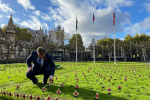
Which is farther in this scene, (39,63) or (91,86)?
(91,86)

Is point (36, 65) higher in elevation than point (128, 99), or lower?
higher

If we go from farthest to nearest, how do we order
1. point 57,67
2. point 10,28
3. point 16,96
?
point 10,28
point 57,67
point 16,96

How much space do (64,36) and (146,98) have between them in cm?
7899

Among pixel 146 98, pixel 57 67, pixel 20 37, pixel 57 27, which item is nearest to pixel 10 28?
pixel 20 37

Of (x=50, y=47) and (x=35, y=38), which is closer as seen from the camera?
(x=50, y=47)

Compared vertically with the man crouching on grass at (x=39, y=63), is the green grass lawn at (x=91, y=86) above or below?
below

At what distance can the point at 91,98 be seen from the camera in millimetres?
4504

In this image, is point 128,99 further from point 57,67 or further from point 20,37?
point 20,37

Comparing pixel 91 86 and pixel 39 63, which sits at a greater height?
pixel 39 63

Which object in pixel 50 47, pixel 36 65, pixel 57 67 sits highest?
pixel 50 47

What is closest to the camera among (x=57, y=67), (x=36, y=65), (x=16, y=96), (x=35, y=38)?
(x=16, y=96)

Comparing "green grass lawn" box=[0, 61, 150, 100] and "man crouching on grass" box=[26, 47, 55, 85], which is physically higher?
"man crouching on grass" box=[26, 47, 55, 85]

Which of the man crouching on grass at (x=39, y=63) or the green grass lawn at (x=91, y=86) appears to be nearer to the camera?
the green grass lawn at (x=91, y=86)

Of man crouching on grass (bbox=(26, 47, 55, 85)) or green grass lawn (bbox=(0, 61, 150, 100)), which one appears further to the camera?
man crouching on grass (bbox=(26, 47, 55, 85))
